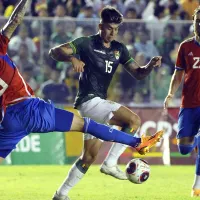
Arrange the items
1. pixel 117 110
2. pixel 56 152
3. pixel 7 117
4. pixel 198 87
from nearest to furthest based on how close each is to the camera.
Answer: pixel 7 117
pixel 117 110
pixel 198 87
pixel 56 152

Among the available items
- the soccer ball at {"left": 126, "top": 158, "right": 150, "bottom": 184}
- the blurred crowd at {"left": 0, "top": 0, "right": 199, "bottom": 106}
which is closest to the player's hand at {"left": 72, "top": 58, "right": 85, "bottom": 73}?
the soccer ball at {"left": 126, "top": 158, "right": 150, "bottom": 184}

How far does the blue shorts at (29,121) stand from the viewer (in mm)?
10016

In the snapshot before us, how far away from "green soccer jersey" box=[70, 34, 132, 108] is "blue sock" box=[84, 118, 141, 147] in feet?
3.92

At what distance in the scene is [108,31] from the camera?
1154 centimetres

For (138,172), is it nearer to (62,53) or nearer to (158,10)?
(62,53)

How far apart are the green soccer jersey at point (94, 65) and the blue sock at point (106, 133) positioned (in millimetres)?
1195

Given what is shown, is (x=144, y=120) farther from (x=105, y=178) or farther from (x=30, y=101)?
(x=30, y=101)

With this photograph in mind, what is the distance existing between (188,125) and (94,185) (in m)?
2.30

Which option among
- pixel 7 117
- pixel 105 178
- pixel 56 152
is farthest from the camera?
pixel 56 152

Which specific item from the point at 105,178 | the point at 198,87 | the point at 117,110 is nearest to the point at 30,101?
the point at 117,110

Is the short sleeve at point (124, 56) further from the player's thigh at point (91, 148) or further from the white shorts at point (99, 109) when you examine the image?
the player's thigh at point (91, 148)

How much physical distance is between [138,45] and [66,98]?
204 cm

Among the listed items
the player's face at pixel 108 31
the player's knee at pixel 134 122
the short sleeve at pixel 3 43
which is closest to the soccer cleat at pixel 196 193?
the player's knee at pixel 134 122

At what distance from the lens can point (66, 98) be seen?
1948 cm
